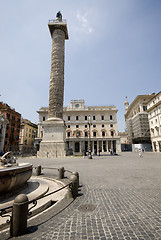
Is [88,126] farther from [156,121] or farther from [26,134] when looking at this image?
[26,134]

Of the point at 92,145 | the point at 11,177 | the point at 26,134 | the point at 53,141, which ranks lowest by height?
the point at 92,145

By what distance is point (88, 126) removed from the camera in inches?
1580

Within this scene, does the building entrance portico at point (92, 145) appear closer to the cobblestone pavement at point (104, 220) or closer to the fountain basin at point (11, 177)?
the fountain basin at point (11, 177)

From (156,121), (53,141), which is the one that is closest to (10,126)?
(53,141)

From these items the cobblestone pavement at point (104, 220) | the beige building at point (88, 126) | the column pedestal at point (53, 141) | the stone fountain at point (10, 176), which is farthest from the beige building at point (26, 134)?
the cobblestone pavement at point (104, 220)

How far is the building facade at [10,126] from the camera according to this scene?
3428 centimetres

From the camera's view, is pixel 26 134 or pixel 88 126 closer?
pixel 88 126

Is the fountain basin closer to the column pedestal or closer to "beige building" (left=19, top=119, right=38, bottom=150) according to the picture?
Answer: the column pedestal

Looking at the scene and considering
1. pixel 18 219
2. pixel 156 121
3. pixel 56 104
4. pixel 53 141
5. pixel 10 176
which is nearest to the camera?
pixel 18 219

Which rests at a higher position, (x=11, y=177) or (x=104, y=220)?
(x=11, y=177)

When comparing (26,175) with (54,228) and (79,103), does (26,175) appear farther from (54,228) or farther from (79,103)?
(79,103)

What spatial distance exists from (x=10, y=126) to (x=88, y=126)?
2411 cm

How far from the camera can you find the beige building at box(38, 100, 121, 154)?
38.8 metres

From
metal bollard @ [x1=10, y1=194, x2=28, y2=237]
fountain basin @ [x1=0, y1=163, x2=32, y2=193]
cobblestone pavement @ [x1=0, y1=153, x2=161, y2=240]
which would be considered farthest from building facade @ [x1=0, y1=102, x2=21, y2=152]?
metal bollard @ [x1=10, y1=194, x2=28, y2=237]
